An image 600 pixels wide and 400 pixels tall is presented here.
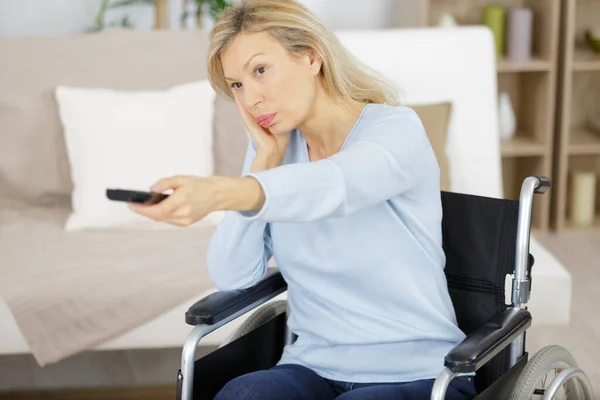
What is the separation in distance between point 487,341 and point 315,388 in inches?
12.2

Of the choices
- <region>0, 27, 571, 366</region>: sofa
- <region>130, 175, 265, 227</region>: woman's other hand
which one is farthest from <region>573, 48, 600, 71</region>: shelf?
<region>130, 175, 265, 227</region>: woman's other hand

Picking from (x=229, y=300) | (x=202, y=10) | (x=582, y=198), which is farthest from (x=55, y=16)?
(x=229, y=300)

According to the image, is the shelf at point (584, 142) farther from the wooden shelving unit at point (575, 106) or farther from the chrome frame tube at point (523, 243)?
the chrome frame tube at point (523, 243)

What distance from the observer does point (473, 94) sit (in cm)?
293

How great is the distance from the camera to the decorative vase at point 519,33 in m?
3.96

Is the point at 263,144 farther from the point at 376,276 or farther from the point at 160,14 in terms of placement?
the point at 160,14

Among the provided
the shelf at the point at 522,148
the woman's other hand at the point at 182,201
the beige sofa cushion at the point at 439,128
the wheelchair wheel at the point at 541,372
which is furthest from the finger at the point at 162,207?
the shelf at the point at 522,148

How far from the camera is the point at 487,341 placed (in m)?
1.43

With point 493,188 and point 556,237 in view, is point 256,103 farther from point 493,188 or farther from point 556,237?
point 556,237

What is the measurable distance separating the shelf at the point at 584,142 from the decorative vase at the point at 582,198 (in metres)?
0.11

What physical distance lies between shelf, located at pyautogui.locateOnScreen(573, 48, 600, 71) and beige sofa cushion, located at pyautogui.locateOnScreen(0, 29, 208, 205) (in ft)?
5.62

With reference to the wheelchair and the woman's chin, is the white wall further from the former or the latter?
the woman's chin

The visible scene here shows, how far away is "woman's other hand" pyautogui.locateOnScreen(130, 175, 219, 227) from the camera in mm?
1124

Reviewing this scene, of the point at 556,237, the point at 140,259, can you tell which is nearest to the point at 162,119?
the point at 140,259
